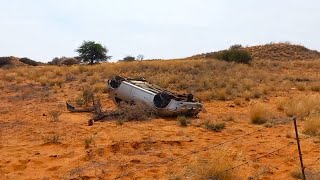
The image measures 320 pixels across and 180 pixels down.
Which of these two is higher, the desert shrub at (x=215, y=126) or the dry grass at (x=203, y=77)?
the dry grass at (x=203, y=77)

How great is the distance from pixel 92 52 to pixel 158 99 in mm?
34759

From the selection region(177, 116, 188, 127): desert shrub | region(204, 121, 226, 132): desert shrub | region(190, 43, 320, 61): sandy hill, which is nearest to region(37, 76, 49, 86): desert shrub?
region(177, 116, 188, 127): desert shrub

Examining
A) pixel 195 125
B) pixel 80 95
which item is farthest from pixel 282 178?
pixel 80 95

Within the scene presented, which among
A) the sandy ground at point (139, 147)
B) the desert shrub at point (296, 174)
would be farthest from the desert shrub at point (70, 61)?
the desert shrub at point (296, 174)

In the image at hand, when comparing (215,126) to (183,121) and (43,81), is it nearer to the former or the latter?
(183,121)

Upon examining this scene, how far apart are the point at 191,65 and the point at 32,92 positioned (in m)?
9.53

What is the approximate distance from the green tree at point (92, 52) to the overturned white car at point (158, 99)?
3297 cm

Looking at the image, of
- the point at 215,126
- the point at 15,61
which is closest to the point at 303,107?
the point at 215,126

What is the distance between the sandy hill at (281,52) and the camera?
38.7 m

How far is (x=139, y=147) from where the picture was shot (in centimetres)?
895

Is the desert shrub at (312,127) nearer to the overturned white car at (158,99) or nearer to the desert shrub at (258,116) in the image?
the desert shrub at (258,116)

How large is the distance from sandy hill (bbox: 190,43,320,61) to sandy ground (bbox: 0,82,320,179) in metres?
26.6

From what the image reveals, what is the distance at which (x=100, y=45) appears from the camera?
46.4 m

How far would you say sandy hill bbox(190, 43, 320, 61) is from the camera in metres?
38.7
